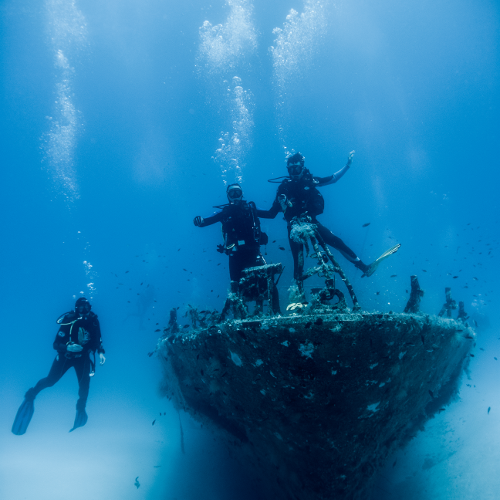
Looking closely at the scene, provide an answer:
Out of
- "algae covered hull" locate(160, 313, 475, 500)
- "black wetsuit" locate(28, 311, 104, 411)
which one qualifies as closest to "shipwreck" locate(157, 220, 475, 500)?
"algae covered hull" locate(160, 313, 475, 500)

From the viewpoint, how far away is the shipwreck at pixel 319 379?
9.23 ft

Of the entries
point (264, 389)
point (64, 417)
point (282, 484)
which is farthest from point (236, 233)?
point (64, 417)

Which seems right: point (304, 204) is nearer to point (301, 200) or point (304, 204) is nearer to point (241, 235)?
point (301, 200)

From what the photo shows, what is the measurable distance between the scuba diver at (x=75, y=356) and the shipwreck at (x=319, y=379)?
4.32 metres

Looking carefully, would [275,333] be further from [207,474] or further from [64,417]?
[64,417]

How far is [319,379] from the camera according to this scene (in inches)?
116

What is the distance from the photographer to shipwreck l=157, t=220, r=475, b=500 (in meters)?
2.81

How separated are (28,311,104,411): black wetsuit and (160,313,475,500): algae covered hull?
433 centimetres

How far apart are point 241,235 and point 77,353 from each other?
5647mm

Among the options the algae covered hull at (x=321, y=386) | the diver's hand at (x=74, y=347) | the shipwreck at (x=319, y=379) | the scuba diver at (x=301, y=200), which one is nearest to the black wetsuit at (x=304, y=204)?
the scuba diver at (x=301, y=200)

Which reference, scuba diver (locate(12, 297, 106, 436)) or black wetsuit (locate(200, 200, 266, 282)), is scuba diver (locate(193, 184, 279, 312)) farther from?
scuba diver (locate(12, 297, 106, 436))

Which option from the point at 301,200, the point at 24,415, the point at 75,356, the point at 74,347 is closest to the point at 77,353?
the point at 75,356

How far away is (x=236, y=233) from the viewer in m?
5.92

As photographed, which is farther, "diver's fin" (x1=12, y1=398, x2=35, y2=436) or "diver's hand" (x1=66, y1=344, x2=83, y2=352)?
"diver's fin" (x1=12, y1=398, x2=35, y2=436)
